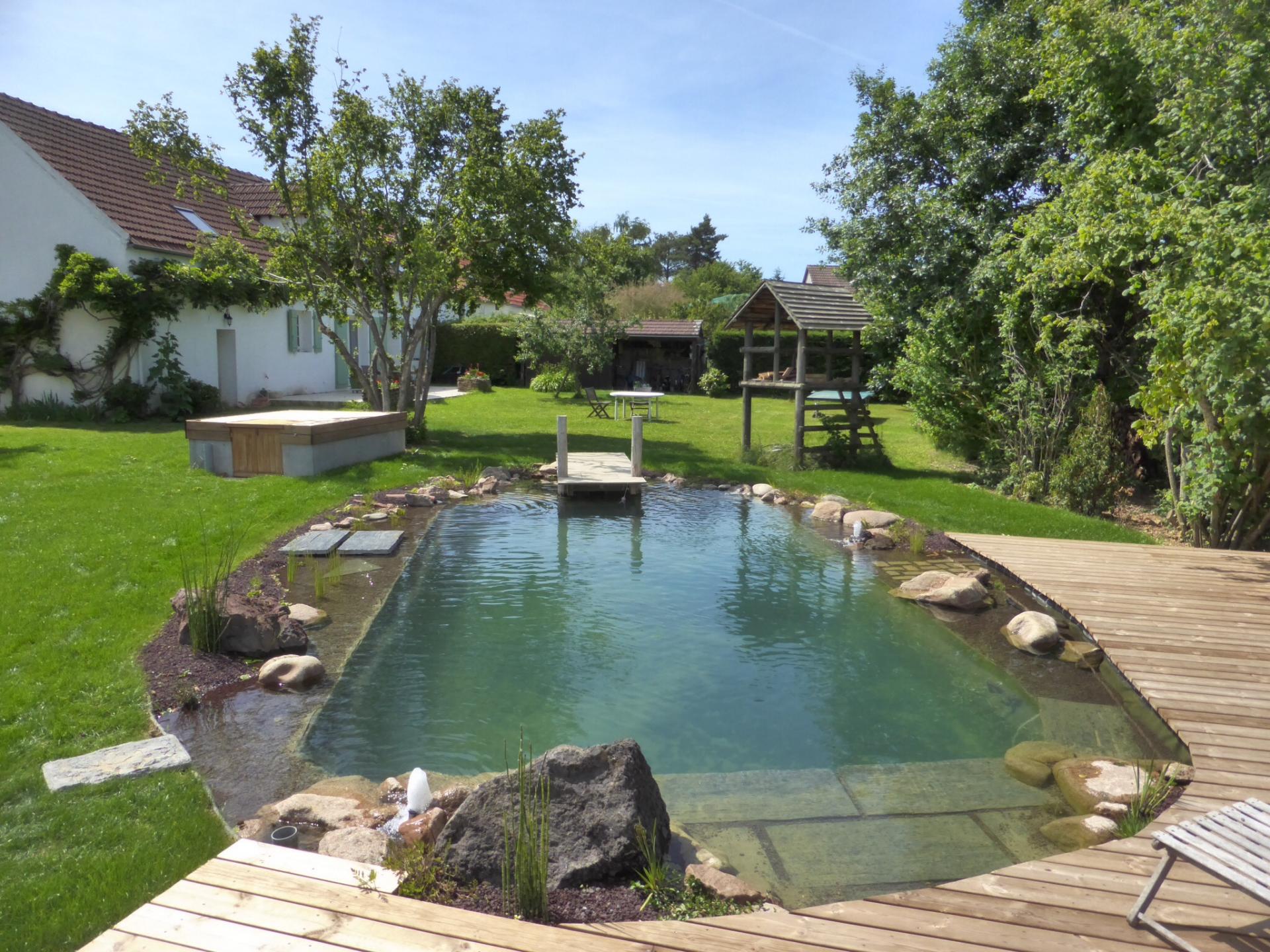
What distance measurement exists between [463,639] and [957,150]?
37.8 ft

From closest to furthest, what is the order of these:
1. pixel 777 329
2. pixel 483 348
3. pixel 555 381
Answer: pixel 777 329, pixel 555 381, pixel 483 348

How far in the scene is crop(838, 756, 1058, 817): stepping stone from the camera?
14.8 ft

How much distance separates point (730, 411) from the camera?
24.2m

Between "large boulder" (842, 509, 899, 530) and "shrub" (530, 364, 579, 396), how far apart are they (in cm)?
1721

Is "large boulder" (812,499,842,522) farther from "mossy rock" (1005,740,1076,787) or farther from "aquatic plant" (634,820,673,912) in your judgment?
"aquatic plant" (634,820,673,912)

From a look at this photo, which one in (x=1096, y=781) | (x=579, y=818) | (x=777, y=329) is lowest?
(x=1096, y=781)

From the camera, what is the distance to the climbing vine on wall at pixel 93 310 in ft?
54.6

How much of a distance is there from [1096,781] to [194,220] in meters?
21.7

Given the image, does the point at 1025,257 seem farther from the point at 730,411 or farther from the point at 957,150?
the point at 730,411

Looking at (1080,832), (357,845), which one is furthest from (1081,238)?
(357,845)

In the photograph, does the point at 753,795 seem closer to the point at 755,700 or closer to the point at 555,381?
the point at 755,700

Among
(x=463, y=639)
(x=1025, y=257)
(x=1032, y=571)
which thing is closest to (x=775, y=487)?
(x=1025, y=257)

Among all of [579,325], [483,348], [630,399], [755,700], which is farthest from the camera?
[483,348]

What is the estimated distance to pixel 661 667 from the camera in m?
6.40
